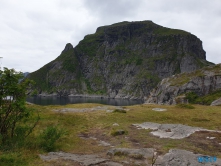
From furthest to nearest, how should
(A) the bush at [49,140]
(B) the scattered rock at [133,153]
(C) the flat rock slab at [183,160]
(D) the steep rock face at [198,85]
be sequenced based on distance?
(D) the steep rock face at [198,85] < (A) the bush at [49,140] < (B) the scattered rock at [133,153] < (C) the flat rock slab at [183,160]

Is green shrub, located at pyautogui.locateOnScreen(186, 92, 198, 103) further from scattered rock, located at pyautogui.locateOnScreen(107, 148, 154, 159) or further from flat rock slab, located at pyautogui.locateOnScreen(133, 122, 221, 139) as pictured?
scattered rock, located at pyautogui.locateOnScreen(107, 148, 154, 159)

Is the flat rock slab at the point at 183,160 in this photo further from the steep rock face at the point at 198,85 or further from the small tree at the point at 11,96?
the steep rock face at the point at 198,85

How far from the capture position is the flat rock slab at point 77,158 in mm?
15570

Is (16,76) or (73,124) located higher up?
(16,76)

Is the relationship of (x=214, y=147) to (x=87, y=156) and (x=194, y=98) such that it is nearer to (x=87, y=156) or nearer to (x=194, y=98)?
(x=87, y=156)

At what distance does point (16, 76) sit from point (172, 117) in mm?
30077

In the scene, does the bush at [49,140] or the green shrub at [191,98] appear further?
the green shrub at [191,98]

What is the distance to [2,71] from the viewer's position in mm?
18000

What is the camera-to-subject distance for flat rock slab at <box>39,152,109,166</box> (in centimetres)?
1557

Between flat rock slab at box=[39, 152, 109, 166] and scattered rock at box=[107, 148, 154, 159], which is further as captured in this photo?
scattered rock at box=[107, 148, 154, 159]

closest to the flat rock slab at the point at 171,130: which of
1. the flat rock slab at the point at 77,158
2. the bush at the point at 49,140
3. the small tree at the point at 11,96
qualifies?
the flat rock slab at the point at 77,158

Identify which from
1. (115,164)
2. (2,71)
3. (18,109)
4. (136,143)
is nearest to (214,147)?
(136,143)

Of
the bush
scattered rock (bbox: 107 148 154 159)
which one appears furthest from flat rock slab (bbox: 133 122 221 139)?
the bush

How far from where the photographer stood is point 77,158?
54.4 ft
